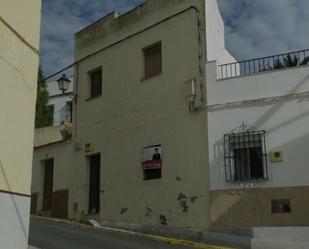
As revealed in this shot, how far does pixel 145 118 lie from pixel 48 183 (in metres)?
6.01

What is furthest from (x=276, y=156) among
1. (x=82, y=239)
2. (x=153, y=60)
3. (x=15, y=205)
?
(x=15, y=205)

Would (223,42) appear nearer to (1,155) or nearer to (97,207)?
(97,207)

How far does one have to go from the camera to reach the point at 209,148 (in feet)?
49.8

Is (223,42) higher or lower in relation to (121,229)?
higher

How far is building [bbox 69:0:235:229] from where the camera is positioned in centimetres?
1571

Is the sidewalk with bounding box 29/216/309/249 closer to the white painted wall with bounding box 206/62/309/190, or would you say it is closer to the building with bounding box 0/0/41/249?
the white painted wall with bounding box 206/62/309/190

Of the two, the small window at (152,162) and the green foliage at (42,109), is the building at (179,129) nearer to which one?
the small window at (152,162)

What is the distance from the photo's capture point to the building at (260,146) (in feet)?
45.6

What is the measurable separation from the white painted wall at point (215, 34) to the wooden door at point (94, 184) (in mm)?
5257

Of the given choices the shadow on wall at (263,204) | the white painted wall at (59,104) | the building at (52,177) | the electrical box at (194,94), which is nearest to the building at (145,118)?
the electrical box at (194,94)

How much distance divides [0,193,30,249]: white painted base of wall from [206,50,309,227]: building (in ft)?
19.8

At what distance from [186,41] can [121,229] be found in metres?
5.86

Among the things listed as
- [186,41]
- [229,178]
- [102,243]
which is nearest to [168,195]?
[229,178]

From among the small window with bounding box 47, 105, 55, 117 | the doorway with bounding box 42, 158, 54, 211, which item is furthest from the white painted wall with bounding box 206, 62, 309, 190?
the small window with bounding box 47, 105, 55, 117
